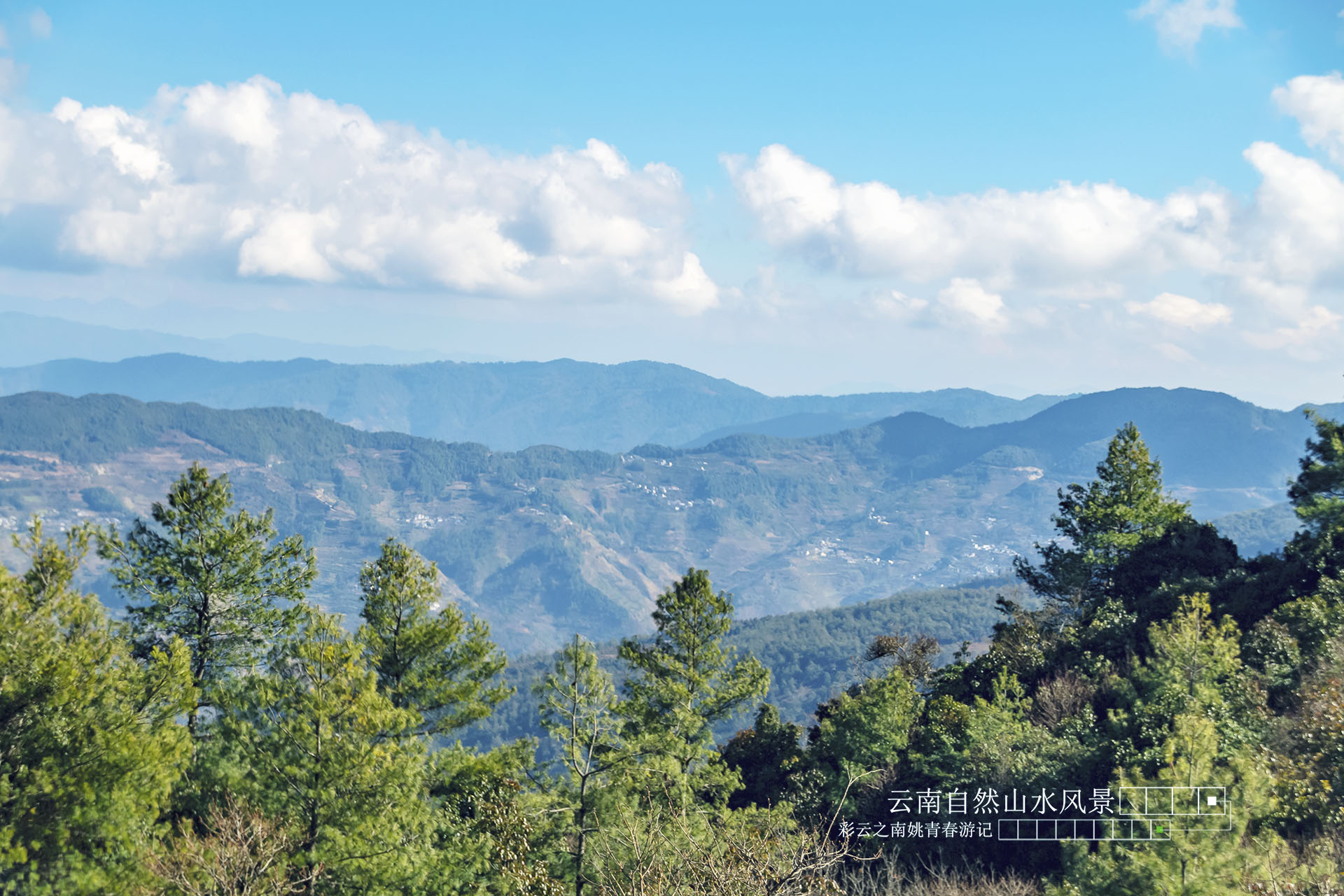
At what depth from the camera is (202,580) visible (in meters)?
29.6

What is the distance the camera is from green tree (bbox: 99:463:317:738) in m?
29.0

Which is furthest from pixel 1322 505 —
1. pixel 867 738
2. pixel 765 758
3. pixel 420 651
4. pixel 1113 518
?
pixel 420 651

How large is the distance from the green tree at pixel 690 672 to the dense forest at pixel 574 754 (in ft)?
0.40

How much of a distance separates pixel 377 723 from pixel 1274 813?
2548 cm

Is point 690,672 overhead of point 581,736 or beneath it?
beneath

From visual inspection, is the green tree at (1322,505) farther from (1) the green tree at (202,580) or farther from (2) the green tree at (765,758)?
(1) the green tree at (202,580)

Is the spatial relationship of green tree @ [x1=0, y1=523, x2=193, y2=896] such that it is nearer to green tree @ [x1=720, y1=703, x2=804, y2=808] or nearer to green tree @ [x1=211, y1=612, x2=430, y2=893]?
green tree @ [x1=211, y1=612, x2=430, y2=893]

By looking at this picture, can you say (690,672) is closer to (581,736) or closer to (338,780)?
(581,736)

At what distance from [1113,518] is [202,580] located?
58.2 m

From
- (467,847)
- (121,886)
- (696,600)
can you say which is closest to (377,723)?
(467,847)

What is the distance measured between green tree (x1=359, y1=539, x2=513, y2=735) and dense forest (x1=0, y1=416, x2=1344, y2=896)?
0.10 meters

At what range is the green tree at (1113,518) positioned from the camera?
63.2 meters

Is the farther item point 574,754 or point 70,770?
point 574,754

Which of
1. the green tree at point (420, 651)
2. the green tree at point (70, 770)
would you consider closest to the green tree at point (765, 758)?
the green tree at point (420, 651)
